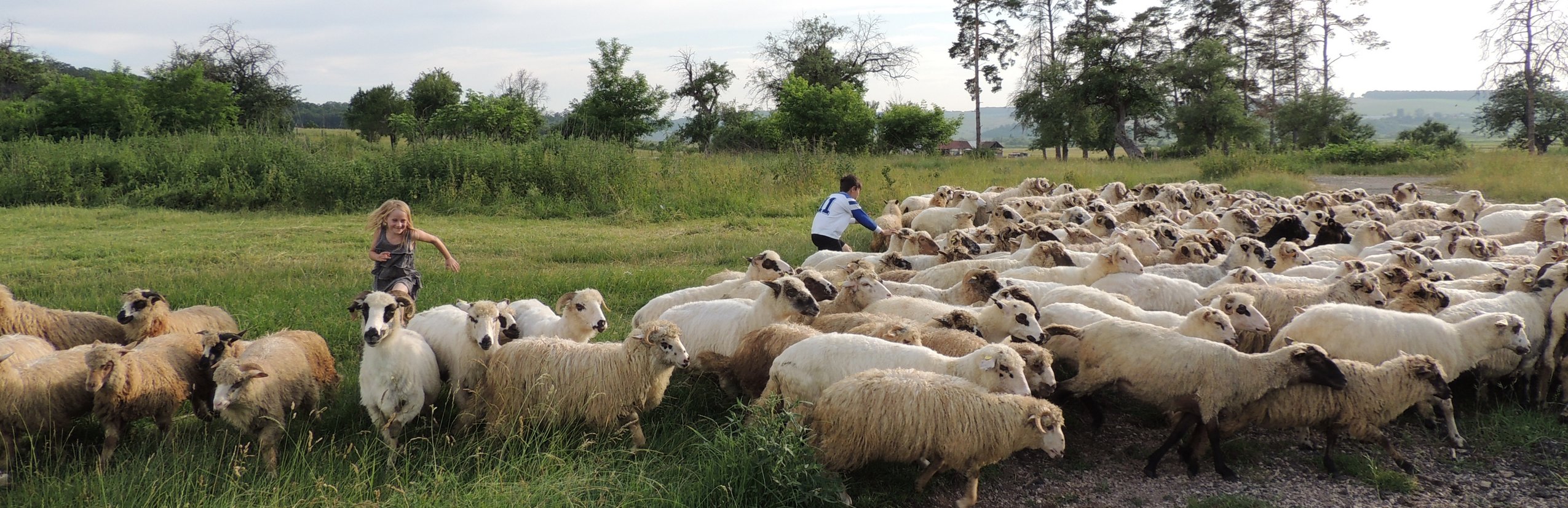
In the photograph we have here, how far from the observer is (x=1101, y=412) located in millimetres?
6258

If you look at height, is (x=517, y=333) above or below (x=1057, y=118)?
below

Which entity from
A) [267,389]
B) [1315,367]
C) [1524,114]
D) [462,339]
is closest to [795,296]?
[462,339]

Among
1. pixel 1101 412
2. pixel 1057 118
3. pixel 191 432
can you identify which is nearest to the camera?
pixel 191 432

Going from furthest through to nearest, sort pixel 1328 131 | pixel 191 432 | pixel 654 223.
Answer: pixel 1328 131 → pixel 654 223 → pixel 191 432

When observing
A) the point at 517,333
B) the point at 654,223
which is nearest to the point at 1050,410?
the point at 517,333

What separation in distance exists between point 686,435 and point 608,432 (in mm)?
506

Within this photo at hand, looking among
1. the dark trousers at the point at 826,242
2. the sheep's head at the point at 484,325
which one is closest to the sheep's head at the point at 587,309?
the sheep's head at the point at 484,325

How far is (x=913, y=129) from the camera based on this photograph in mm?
47062

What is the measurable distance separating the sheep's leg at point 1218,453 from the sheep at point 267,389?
5.23 metres

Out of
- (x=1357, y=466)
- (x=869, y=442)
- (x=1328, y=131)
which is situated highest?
(x=1328, y=131)

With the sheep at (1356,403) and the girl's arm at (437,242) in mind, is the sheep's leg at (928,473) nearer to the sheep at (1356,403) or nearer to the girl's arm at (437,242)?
the sheep at (1356,403)

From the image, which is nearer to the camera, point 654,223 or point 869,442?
point 869,442

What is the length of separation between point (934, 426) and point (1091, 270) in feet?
14.8

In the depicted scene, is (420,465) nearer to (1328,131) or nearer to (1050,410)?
(1050,410)
